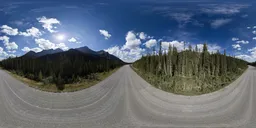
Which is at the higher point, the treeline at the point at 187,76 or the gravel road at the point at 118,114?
the treeline at the point at 187,76

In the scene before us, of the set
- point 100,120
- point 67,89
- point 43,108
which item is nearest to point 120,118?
point 100,120

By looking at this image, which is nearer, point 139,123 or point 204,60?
point 139,123

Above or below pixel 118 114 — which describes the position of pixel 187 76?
above

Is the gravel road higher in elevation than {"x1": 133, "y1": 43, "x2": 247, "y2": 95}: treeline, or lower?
lower

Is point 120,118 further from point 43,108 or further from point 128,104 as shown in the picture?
point 43,108

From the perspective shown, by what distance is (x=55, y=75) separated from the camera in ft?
79.4

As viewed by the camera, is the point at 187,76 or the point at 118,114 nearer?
the point at 118,114

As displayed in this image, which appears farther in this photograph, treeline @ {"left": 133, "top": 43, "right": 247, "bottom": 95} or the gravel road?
treeline @ {"left": 133, "top": 43, "right": 247, "bottom": 95}

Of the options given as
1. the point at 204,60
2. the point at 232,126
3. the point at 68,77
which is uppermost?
the point at 204,60

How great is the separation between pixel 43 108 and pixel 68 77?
890cm

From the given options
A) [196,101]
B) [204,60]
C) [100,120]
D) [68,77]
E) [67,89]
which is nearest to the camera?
[100,120]

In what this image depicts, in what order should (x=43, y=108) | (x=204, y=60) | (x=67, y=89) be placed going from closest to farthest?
1. (x=43, y=108)
2. (x=67, y=89)
3. (x=204, y=60)

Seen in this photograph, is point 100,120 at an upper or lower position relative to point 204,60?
lower

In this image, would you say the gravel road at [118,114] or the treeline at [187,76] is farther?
the treeline at [187,76]
